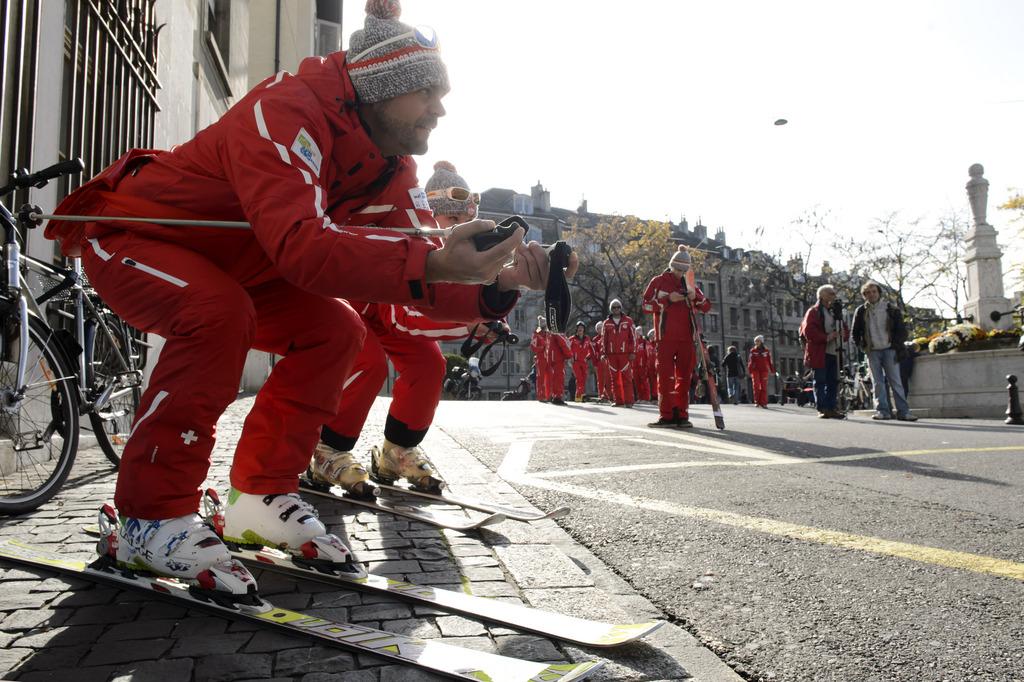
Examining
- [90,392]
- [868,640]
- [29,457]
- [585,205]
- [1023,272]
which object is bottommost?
[868,640]

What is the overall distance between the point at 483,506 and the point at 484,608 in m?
1.39

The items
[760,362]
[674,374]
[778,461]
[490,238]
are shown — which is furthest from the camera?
[760,362]

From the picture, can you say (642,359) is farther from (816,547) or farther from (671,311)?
(816,547)

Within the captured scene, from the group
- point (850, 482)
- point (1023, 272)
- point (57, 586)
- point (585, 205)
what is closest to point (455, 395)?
point (1023, 272)

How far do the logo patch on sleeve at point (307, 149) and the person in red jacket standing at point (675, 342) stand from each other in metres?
7.80

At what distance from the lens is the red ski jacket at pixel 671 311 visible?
31.6 ft

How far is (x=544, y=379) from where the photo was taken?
22766 millimetres

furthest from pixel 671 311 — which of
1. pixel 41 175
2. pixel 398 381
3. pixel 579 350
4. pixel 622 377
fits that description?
pixel 579 350

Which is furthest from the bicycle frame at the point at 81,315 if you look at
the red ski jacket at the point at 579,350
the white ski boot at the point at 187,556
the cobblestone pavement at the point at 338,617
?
the red ski jacket at the point at 579,350

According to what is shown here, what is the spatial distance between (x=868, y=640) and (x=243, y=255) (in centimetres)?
207

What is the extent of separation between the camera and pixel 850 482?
14.9ft

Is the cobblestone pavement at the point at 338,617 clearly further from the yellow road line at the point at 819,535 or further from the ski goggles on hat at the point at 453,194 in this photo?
the ski goggles on hat at the point at 453,194

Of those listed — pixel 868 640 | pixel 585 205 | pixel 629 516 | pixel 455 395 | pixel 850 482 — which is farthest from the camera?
pixel 585 205

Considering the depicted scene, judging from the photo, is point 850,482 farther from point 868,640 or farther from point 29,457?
point 29,457
